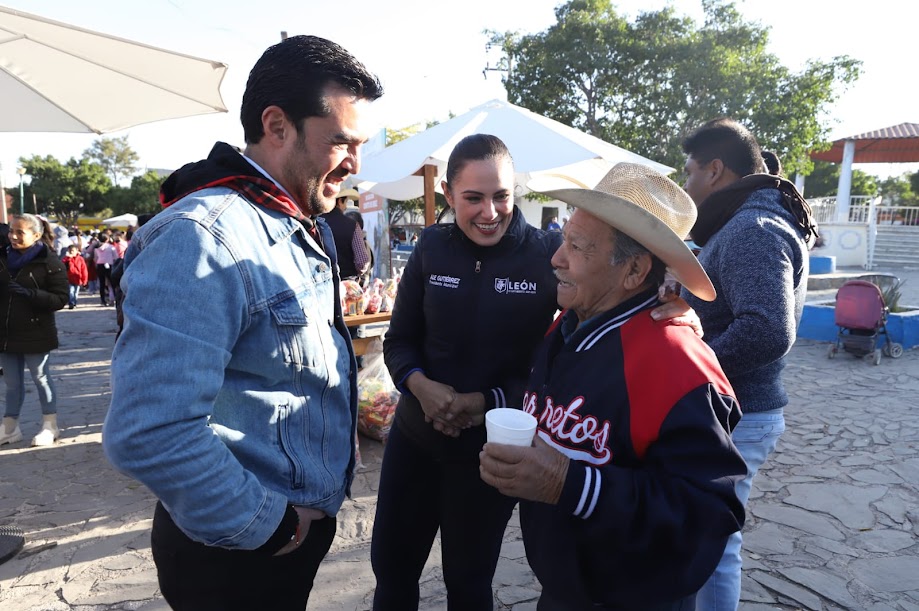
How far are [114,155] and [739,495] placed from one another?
87.2m

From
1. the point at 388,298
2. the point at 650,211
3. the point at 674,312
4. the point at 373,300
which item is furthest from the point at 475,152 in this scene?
the point at 388,298

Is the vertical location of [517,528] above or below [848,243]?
below

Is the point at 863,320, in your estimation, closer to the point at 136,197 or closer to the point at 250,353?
the point at 250,353

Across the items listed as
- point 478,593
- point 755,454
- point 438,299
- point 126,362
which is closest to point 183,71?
point 438,299

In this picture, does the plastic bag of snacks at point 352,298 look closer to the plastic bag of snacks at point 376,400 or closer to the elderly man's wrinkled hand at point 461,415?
the plastic bag of snacks at point 376,400

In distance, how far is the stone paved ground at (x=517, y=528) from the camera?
295 centimetres

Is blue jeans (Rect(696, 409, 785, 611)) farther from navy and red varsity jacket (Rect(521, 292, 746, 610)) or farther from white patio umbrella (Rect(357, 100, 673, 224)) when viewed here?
white patio umbrella (Rect(357, 100, 673, 224))

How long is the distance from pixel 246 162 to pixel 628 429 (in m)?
1.19

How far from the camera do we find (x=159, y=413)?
1062 millimetres

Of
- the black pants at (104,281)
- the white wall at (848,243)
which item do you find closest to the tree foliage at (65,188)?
the black pants at (104,281)

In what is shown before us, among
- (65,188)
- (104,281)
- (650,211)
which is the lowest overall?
(104,281)

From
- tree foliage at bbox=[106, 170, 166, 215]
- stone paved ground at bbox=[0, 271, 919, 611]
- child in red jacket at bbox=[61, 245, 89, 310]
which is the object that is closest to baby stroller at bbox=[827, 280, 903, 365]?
stone paved ground at bbox=[0, 271, 919, 611]

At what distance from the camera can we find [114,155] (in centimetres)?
7219

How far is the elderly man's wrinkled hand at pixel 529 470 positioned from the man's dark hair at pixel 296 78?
98 cm
